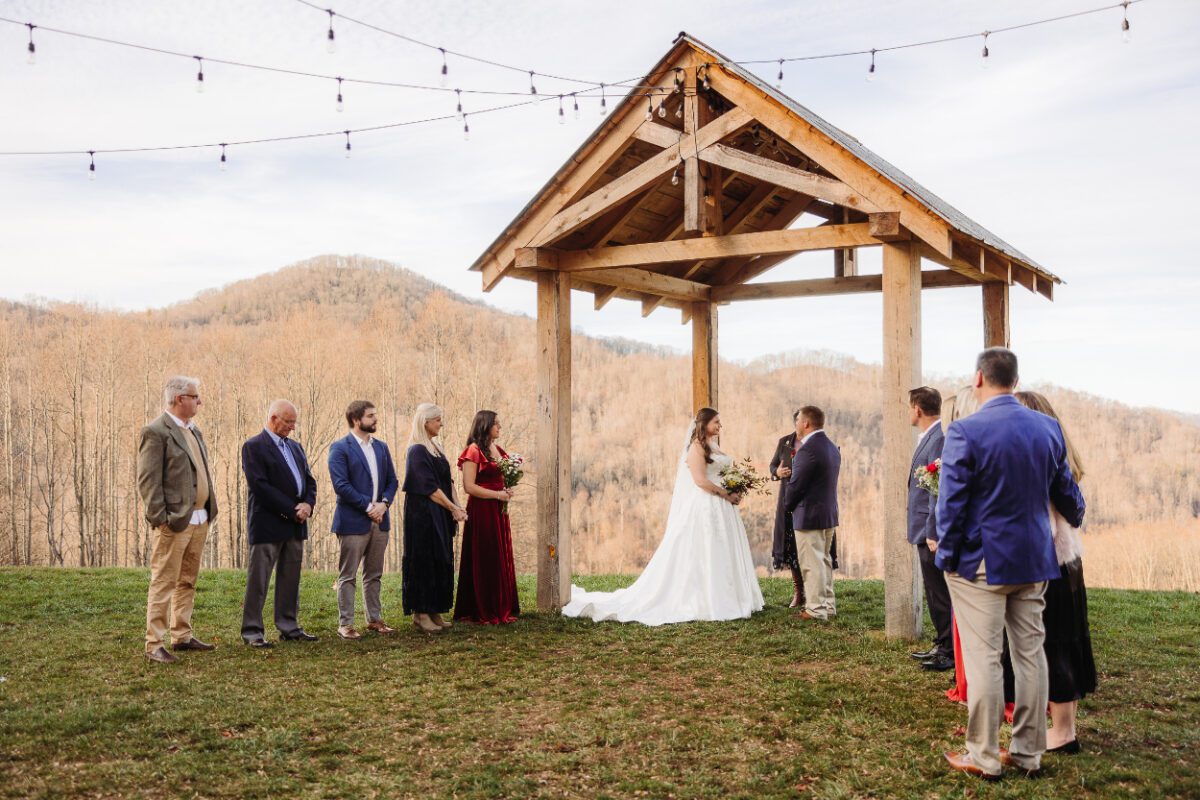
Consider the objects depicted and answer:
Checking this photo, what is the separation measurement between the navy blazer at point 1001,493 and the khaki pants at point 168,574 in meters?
5.56

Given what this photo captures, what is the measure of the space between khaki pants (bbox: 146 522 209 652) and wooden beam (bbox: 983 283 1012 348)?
26.0 feet

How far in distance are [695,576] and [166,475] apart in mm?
4800

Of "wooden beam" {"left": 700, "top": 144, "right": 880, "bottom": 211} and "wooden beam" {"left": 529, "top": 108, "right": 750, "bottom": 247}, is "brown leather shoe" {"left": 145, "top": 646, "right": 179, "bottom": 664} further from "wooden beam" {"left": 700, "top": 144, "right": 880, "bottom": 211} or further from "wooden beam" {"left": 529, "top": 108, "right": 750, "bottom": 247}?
"wooden beam" {"left": 700, "top": 144, "right": 880, "bottom": 211}

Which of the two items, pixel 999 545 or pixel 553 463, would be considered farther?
pixel 553 463

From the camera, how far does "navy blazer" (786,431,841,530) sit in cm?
913

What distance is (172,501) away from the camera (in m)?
7.55

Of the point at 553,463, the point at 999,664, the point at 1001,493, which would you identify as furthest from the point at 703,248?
the point at 999,664

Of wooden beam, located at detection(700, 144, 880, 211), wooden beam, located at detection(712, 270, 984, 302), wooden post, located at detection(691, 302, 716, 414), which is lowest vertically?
wooden post, located at detection(691, 302, 716, 414)

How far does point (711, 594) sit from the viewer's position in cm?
935

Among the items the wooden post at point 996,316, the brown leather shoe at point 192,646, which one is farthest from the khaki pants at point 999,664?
the wooden post at point 996,316

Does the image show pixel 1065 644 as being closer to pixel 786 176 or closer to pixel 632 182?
pixel 786 176

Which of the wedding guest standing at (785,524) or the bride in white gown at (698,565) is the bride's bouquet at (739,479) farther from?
the wedding guest standing at (785,524)

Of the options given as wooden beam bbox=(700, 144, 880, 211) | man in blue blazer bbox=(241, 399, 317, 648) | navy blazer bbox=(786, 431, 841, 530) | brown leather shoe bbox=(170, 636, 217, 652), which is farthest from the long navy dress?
wooden beam bbox=(700, 144, 880, 211)

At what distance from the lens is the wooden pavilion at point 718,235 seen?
26.5 ft
